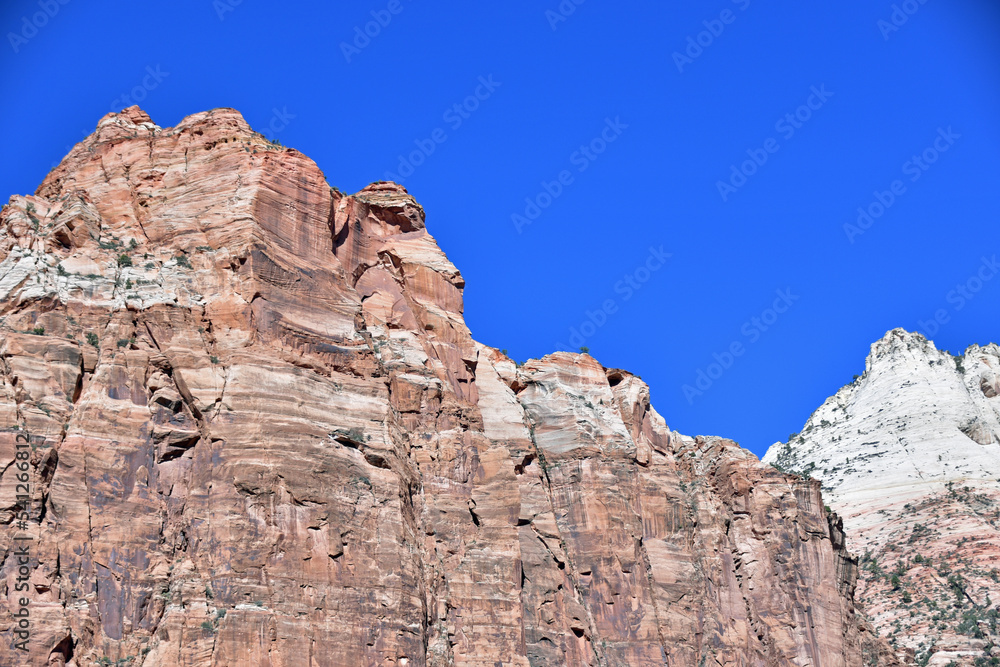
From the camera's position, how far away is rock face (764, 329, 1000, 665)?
111m

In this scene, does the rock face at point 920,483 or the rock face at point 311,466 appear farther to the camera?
the rock face at point 920,483

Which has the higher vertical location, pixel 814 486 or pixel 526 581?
pixel 814 486

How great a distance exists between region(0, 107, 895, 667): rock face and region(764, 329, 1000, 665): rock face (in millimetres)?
25783

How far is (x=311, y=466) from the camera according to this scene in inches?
2290

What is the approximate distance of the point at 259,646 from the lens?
172 feet

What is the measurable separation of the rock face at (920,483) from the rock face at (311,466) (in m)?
25.8

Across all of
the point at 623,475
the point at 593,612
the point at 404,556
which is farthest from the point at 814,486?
the point at 404,556

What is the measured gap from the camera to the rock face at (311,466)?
5281 centimetres

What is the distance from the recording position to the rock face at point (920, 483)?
365ft

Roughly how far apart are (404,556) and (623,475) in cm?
2275

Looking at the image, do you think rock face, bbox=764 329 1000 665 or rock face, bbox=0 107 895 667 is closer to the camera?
rock face, bbox=0 107 895 667

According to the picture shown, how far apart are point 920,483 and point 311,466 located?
9219 cm

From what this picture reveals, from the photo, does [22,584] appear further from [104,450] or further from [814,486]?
[814,486]

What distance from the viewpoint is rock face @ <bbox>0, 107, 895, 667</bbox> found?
2079 inches
